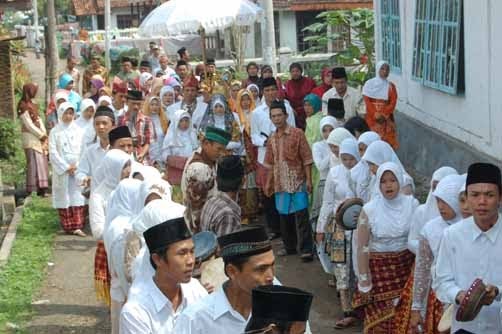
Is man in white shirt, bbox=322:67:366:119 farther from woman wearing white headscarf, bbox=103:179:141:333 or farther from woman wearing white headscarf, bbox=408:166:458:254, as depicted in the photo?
woman wearing white headscarf, bbox=103:179:141:333

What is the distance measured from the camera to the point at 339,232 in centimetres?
945

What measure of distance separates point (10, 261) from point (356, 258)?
211 inches

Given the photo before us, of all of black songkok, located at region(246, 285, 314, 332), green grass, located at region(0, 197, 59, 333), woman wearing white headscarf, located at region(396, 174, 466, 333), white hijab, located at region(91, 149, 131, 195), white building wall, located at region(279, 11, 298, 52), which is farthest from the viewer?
white building wall, located at region(279, 11, 298, 52)

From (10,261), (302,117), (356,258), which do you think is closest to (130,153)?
(356,258)

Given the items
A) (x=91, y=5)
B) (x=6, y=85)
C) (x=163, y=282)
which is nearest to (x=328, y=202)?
(x=163, y=282)

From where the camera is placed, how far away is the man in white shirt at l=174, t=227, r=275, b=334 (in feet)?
15.5

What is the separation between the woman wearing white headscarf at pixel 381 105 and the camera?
1373 centimetres

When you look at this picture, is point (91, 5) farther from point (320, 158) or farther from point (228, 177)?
point (228, 177)

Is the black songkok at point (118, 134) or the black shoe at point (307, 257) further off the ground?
the black songkok at point (118, 134)

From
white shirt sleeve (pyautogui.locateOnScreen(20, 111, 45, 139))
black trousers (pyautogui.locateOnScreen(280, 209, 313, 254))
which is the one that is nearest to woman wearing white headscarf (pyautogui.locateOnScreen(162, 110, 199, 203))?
black trousers (pyautogui.locateOnScreen(280, 209, 313, 254))

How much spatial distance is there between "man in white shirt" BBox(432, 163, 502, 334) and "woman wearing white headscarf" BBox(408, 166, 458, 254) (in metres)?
1.08

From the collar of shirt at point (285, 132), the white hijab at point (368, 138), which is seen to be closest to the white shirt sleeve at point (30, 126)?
the collar of shirt at point (285, 132)

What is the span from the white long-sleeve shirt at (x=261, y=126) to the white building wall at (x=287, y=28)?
2672 cm

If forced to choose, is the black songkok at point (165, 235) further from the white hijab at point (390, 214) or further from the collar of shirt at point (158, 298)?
the white hijab at point (390, 214)
